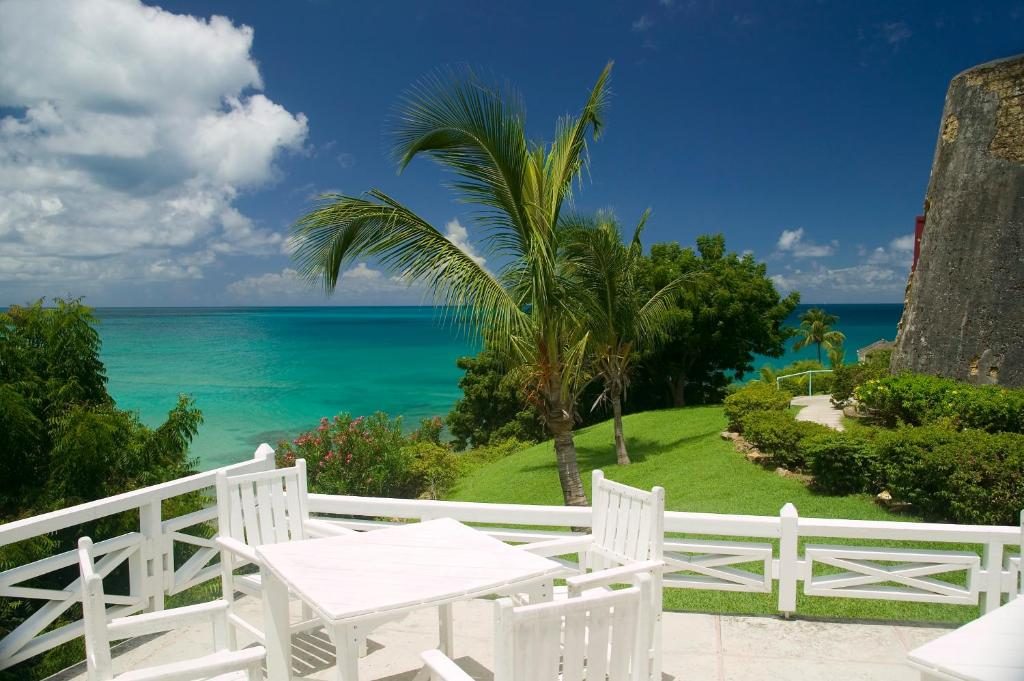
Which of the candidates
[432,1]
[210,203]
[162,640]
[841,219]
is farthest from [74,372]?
[841,219]

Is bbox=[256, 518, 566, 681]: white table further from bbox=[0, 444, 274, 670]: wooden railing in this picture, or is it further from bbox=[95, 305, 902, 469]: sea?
bbox=[95, 305, 902, 469]: sea

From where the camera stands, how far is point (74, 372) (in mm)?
13102

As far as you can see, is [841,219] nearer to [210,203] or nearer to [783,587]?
[210,203]

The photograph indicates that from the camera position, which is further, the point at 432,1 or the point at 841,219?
the point at 841,219

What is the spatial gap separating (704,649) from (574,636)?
2.43m

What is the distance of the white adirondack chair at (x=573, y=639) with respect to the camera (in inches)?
78.4

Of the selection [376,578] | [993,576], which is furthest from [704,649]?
[376,578]

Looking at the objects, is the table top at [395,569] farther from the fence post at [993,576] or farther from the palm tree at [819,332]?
the palm tree at [819,332]

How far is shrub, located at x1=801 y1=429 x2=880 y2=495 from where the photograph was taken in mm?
9906

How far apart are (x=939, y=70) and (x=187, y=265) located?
250 ft

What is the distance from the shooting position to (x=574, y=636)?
6.88ft

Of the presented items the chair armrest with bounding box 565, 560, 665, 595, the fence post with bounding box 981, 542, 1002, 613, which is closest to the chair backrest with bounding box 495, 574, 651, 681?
the chair armrest with bounding box 565, 560, 665, 595

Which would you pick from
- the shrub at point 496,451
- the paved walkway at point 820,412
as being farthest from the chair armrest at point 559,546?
the shrub at point 496,451

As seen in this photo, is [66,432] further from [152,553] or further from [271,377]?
[271,377]
